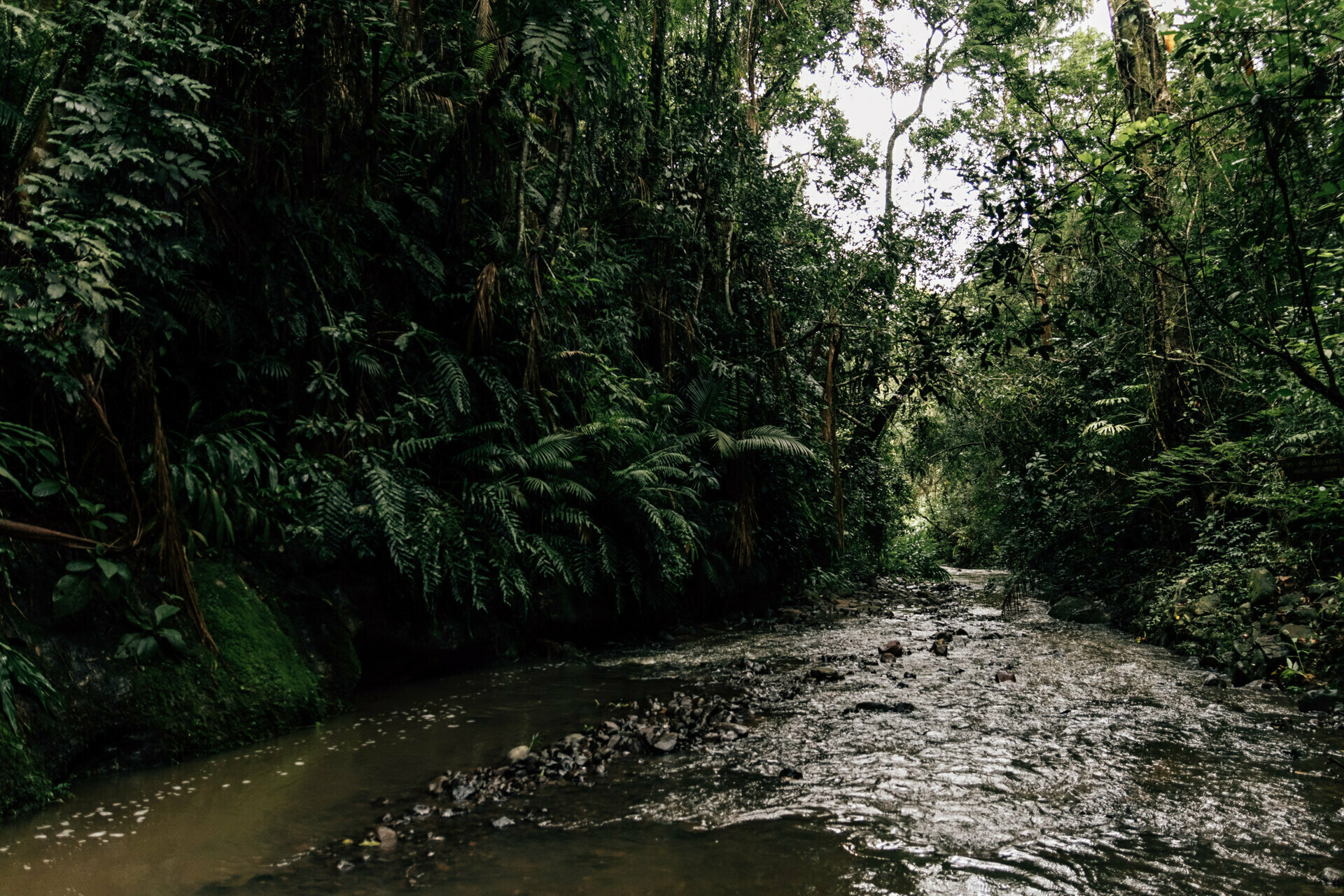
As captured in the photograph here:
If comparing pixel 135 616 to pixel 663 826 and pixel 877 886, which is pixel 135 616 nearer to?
pixel 663 826

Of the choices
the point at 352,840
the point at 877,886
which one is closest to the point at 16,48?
the point at 352,840

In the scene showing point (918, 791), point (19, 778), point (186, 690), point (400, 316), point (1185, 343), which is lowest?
point (918, 791)

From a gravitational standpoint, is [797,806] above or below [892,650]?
above

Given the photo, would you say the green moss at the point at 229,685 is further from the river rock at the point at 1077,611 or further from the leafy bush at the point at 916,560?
the leafy bush at the point at 916,560

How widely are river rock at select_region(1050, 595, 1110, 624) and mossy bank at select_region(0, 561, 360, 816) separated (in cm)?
860

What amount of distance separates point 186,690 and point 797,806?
3.43m

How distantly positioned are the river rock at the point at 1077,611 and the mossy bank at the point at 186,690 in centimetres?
860

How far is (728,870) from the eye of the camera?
2.95m

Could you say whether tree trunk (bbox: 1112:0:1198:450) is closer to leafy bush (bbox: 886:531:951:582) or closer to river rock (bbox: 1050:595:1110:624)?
river rock (bbox: 1050:595:1110:624)

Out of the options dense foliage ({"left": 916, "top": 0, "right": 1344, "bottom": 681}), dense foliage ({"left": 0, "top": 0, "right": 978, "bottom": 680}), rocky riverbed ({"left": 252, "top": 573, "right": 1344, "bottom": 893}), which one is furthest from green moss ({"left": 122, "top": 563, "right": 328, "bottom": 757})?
dense foliage ({"left": 916, "top": 0, "right": 1344, "bottom": 681})

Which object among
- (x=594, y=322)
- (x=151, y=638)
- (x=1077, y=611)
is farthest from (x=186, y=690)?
(x=1077, y=611)

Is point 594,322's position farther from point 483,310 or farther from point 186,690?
point 186,690

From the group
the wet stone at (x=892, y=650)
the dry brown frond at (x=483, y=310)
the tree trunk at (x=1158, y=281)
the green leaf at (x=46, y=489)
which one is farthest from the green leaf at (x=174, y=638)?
the tree trunk at (x=1158, y=281)

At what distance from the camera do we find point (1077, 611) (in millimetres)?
9938
